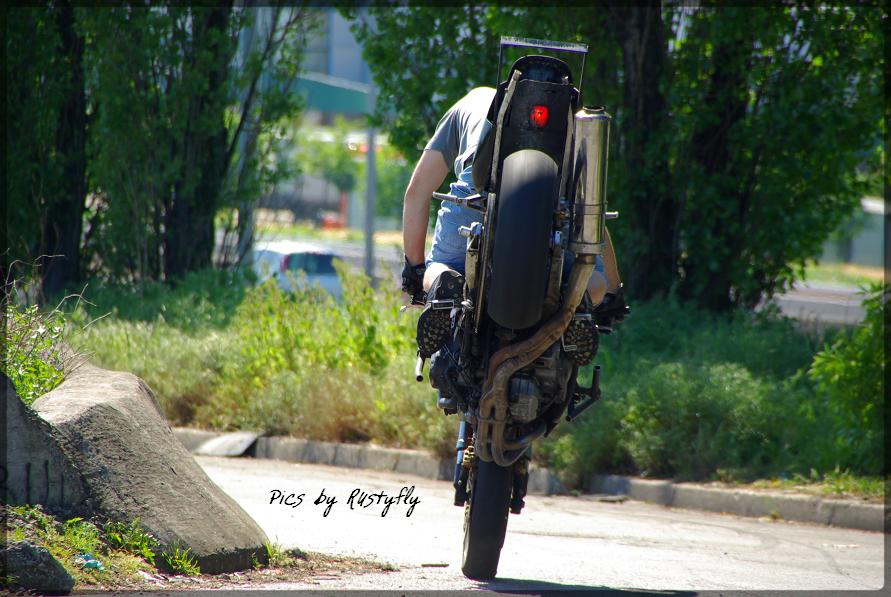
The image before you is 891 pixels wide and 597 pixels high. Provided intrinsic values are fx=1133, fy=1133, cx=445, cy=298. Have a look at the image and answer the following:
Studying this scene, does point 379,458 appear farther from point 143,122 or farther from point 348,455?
point 143,122

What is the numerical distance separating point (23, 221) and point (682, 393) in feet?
29.2

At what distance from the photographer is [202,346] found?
10.7 meters

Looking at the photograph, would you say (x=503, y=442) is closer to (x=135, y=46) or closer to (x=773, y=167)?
(x=773, y=167)

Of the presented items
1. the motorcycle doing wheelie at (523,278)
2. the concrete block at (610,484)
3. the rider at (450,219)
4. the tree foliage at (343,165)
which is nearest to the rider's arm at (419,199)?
the rider at (450,219)

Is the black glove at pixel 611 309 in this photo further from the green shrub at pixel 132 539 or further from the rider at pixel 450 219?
the green shrub at pixel 132 539

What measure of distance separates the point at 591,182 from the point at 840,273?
41163mm

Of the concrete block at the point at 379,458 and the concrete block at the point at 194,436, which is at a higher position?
the concrete block at the point at 379,458

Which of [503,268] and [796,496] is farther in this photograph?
[796,496]

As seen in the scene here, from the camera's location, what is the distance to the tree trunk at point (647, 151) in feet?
39.6

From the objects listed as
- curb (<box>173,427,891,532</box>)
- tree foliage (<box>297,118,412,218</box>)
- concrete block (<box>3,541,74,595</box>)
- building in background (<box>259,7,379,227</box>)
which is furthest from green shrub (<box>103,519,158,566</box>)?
tree foliage (<box>297,118,412,218</box>)

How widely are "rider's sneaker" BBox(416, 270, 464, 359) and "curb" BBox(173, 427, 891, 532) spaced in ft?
13.7

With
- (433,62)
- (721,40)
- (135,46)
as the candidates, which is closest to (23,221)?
(135,46)

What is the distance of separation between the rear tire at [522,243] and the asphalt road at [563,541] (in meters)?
1.23

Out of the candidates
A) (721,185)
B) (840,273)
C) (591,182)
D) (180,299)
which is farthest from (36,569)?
(840,273)
